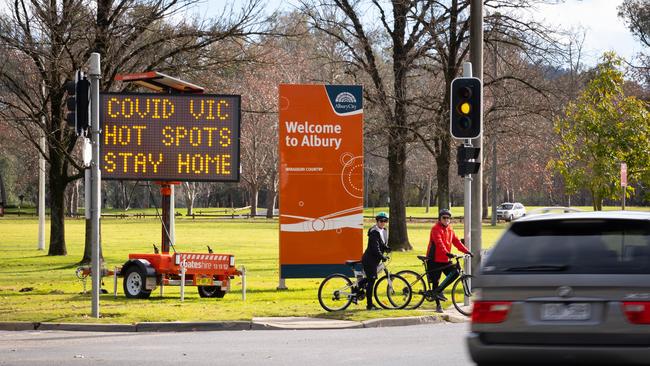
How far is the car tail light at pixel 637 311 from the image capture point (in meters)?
8.23

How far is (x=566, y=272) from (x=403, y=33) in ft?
106

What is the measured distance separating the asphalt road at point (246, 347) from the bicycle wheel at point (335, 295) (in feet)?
7.34

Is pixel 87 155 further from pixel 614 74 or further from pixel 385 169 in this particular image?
pixel 385 169

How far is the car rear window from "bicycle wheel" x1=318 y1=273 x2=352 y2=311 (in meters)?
10.2

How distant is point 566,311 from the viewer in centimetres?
848

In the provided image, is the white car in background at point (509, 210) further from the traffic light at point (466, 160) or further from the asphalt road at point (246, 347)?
the asphalt road at point (246, 347)

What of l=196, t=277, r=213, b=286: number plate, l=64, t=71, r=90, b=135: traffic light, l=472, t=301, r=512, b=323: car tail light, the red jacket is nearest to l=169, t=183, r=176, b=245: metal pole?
l=196, t=277, r=213, b=286: number plate

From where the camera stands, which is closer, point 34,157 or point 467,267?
point 467,267

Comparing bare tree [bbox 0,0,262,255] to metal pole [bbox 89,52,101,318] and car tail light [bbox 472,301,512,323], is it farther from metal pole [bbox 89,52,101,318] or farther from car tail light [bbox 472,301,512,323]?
car tail light [bbox 472,301,512,323]

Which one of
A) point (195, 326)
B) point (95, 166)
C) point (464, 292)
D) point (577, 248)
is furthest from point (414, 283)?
point (577, 248)

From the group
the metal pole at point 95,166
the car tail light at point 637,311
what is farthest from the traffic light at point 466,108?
the car tail light at point 637,311

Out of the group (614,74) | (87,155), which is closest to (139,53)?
(87,155)

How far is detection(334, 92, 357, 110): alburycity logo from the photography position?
24203 millimetres

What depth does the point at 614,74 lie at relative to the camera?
40.8 m
